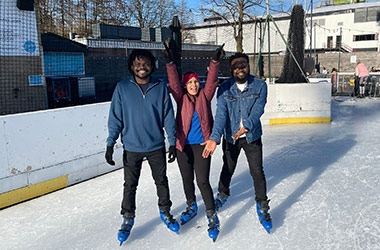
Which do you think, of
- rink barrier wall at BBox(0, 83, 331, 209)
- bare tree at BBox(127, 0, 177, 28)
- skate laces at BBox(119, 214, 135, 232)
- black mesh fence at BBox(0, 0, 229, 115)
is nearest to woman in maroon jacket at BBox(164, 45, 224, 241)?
skate laces at BBox(119, 214, 135, 232)

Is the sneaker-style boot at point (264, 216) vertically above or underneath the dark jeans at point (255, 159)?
underneath

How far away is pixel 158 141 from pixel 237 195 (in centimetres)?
135

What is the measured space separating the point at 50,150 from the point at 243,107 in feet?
7.40

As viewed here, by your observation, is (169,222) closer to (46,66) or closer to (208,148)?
(208,148)

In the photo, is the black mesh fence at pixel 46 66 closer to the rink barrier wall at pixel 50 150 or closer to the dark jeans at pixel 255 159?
the rink barrier wall at pixel 50 150

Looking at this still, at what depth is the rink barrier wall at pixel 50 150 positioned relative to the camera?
3428mm

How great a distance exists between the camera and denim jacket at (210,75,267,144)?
8.64 ft

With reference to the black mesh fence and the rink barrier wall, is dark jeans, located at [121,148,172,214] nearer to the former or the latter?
the rink barrier wall

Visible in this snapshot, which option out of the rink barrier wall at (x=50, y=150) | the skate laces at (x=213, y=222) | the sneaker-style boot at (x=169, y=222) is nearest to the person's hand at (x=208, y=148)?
the skate laces at (x=213, y=222)

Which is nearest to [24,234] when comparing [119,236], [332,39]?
[119,236]

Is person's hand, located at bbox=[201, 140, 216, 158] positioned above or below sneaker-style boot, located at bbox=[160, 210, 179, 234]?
above

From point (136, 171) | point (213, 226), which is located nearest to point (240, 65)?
point (136, 171)

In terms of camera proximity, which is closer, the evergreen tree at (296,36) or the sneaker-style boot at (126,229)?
the sneaker-style boot at (126,229)

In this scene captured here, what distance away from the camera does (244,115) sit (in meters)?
2.67
